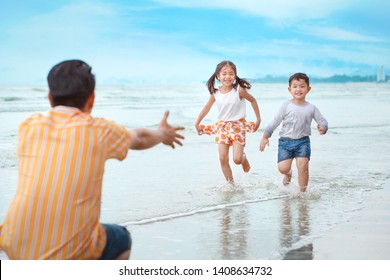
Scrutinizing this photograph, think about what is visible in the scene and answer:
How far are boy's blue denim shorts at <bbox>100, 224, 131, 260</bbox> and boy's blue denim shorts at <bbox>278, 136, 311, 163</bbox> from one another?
14.0 feet

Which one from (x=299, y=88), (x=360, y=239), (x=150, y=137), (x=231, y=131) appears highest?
(x=299, y=88)

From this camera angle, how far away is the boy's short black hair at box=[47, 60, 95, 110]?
3078 mm

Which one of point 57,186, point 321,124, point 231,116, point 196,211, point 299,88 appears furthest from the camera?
point 231,116

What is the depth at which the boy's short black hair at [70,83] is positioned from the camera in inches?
121

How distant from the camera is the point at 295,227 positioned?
556 cm

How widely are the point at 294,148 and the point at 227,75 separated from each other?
4.16ft

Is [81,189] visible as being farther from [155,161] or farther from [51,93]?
[155,161]

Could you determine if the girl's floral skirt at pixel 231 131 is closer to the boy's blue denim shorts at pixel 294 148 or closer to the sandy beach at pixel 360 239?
the boy's blue denim shorts at pixel 294 148

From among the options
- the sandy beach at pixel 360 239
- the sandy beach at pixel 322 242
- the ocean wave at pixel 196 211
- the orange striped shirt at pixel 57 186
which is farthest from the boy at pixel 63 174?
the ocean wave at pixel 196 211

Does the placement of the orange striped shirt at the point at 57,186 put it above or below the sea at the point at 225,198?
above

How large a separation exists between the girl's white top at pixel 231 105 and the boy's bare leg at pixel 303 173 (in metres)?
1.08

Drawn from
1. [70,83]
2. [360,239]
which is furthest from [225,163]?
[70,83]

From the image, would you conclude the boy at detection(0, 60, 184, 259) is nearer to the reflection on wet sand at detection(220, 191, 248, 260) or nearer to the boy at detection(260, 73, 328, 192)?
the reflection on wet sand at detection(220, 191, 248, 260)

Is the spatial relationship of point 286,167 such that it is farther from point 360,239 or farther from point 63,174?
point 63,174
